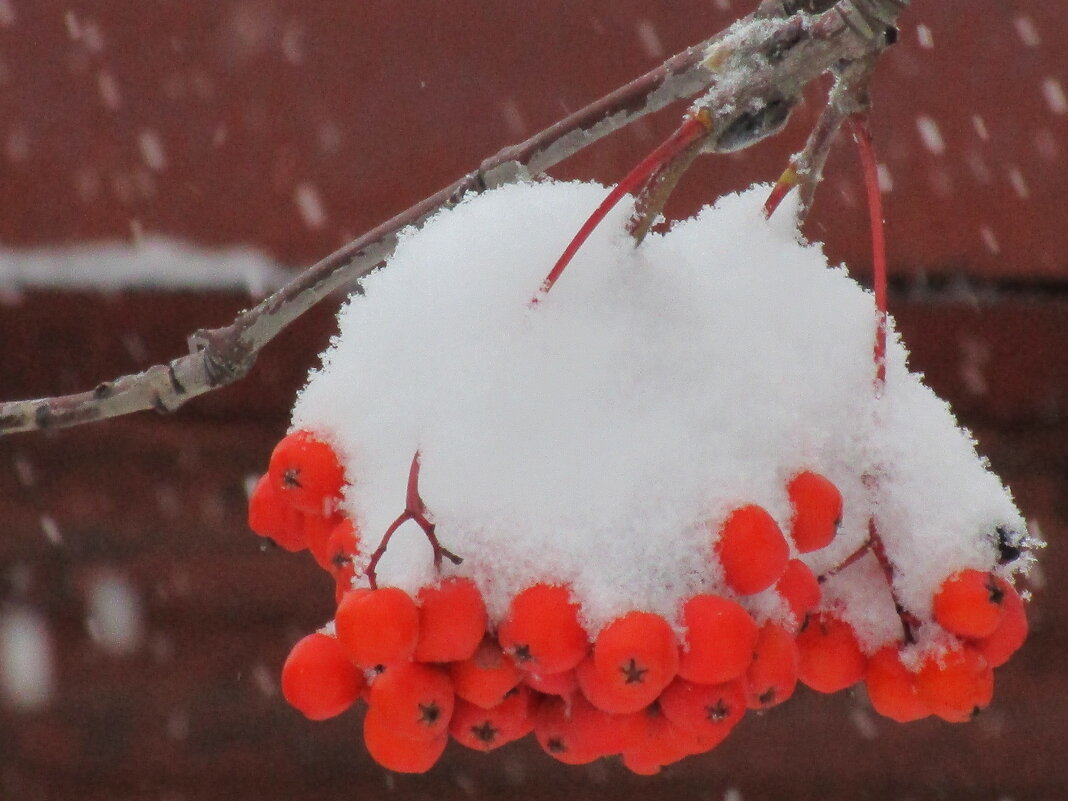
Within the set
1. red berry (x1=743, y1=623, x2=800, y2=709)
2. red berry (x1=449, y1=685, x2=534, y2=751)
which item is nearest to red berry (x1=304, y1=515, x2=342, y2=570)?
red berry (x1=449, y1=685, x2=534, y2=751)

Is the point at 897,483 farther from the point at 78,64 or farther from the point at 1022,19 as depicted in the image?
the point at 78,64

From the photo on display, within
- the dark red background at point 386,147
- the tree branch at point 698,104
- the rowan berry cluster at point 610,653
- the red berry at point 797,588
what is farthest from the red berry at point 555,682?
the dark red background at point 386,147

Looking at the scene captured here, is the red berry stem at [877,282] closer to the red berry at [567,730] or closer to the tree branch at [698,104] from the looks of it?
the tree branch at [698,104]

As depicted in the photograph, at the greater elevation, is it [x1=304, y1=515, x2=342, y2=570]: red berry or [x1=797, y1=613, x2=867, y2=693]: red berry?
[x1=304, y1=515, x2=342, y2=570]: red berry

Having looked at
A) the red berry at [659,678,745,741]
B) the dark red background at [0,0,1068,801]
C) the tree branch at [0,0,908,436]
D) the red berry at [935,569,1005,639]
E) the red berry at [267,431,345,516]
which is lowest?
the red berry at [935,569,1005,639]

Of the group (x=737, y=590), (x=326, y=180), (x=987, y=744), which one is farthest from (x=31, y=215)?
(x=987, y=744)

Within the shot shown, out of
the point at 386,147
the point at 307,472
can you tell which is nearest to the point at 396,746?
the point at 307,472

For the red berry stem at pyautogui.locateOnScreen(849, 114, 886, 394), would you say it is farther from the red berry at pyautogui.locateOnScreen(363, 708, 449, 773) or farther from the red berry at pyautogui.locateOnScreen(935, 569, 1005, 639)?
the red berry at pyautogui.locateOnScreen(363, 708, 449, 773)
